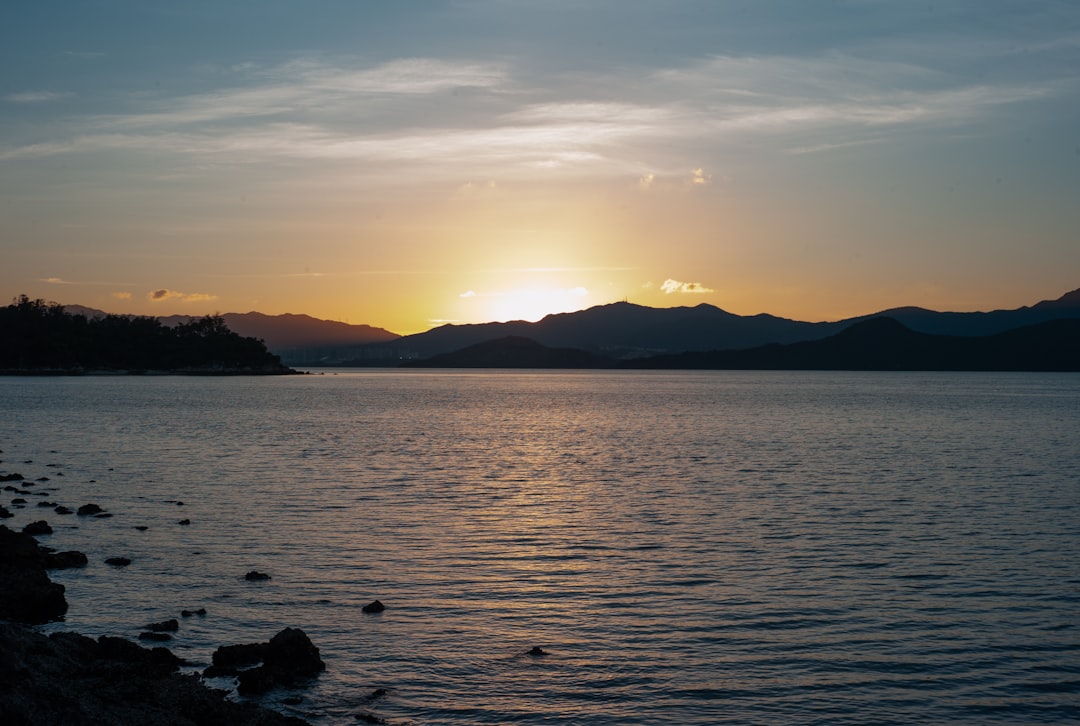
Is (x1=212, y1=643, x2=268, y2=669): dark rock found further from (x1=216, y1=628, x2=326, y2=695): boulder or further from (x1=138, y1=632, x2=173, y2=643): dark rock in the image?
(x1=138, y1=632, x2=173, y2=643): dark rock

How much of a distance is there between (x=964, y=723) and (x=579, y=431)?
82500 millimetres

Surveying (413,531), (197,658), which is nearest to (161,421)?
(413,531)

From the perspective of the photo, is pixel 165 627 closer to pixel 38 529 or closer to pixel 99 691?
pixel 99 691

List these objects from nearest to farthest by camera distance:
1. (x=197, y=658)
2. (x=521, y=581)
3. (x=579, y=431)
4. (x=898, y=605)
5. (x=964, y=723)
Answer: (x=964, y=723) < (x=197, y=658) < (x=898, y=605) < (x=521, y=581) < (x=579, y=431)

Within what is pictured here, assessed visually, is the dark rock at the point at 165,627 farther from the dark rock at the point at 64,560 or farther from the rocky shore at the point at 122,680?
the dark rock at the point at 64,560

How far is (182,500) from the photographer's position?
43.6 m

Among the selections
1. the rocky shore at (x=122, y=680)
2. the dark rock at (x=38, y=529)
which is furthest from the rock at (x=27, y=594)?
the dark rock at (x=38, y=529)

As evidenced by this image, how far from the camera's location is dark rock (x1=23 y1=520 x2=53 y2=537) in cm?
3347

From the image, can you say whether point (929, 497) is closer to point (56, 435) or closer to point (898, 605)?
point (898, 605)

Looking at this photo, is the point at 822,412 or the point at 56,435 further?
the point at 822,412

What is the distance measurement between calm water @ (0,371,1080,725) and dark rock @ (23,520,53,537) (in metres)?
0.71

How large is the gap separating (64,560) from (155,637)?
29.7ft

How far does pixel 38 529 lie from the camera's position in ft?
111

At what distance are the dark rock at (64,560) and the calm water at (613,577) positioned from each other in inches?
27.7
